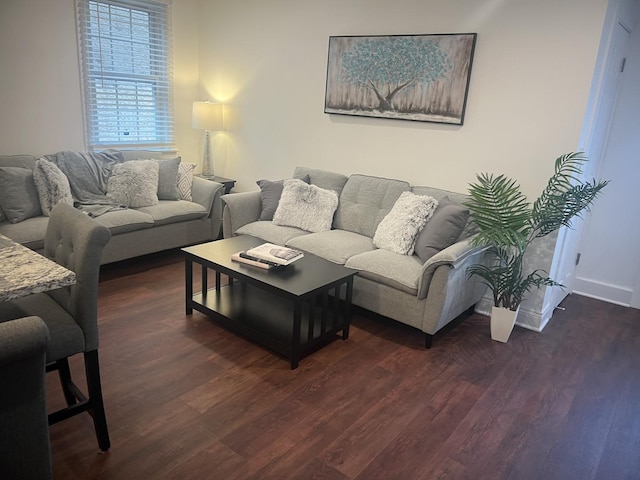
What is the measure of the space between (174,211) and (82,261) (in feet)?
8.04

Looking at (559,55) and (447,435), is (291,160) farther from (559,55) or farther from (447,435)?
(447,435)

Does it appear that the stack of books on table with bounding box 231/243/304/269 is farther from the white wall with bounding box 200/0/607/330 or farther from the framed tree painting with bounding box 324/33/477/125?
the framed tree painting with bounding box 324/33/477/125

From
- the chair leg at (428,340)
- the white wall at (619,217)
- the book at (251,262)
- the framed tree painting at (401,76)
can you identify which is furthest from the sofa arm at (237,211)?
the white wall at (619,217)

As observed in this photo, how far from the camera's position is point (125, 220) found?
3.69m

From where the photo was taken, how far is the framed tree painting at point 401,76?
11.1 feet

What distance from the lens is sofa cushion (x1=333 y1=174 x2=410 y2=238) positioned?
363cm

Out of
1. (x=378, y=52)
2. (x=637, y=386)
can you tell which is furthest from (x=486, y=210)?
(x=378, y=52)

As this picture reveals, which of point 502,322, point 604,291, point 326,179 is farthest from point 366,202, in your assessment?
point 604,291

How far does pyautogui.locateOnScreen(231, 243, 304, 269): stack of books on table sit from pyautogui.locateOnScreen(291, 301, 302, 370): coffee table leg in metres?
0.41

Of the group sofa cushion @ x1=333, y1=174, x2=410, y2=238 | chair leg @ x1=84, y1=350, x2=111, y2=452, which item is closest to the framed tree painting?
sofa cushion @ x1=333, y1=174, x2=410, y2=238

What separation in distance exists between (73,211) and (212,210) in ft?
8.46

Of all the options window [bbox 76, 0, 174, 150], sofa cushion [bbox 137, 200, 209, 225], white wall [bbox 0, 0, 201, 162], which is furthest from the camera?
window [bbox 76, 0, 174, 150]

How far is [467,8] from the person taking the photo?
129 inches

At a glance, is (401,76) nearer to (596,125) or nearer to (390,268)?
(596,125)
